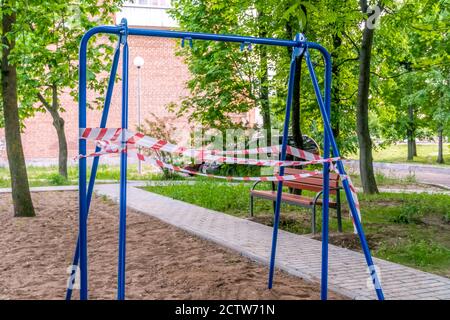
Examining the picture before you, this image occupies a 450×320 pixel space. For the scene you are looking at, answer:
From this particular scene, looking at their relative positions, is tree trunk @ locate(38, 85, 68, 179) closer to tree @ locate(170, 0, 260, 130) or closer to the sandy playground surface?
tree @ locate(170, 0, 260, 130)

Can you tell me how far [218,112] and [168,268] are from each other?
46.0 feet

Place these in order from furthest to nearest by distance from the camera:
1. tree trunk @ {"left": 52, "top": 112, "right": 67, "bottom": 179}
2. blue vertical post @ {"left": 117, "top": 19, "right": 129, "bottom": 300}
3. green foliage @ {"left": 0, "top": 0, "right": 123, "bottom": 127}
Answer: tree trunk @ {"left": 52, "top": 112, "right": 67, "bottom": 179} → green foliage @ {"left": 0, "top": 0, "right": 123, "bottom": 127} → blue vertical post @ {"left": 117, "top": 19, "right": 129, "bottom": 300}

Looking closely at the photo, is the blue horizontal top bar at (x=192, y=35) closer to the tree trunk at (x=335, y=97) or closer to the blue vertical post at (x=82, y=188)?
the blue vertical post at (x=82, y=188)

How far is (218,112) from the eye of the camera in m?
19.5

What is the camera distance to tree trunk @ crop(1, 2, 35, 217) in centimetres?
953

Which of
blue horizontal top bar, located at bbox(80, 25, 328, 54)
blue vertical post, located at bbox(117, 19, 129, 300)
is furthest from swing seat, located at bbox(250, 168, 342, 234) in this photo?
blue vertical post, located at bbox(117, 19, 129, 300)

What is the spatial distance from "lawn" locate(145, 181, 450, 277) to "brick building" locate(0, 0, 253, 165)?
18815mm

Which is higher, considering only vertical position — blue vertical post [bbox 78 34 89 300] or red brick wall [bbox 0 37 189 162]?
red brick wall [bbox 0 37 189 162]

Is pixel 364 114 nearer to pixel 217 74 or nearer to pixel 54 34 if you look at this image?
pixel 54 34

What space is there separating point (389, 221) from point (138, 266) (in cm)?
458

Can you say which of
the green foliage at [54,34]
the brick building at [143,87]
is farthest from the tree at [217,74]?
the brick building at [143,87]

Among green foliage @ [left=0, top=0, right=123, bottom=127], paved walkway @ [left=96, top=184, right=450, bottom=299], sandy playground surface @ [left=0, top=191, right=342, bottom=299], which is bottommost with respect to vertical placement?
sandy playground surface @ [left=0, top=191, right=342, bottom=299]

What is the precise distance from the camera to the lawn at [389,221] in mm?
6383

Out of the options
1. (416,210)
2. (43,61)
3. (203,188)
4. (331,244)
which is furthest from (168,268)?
(203,188)
